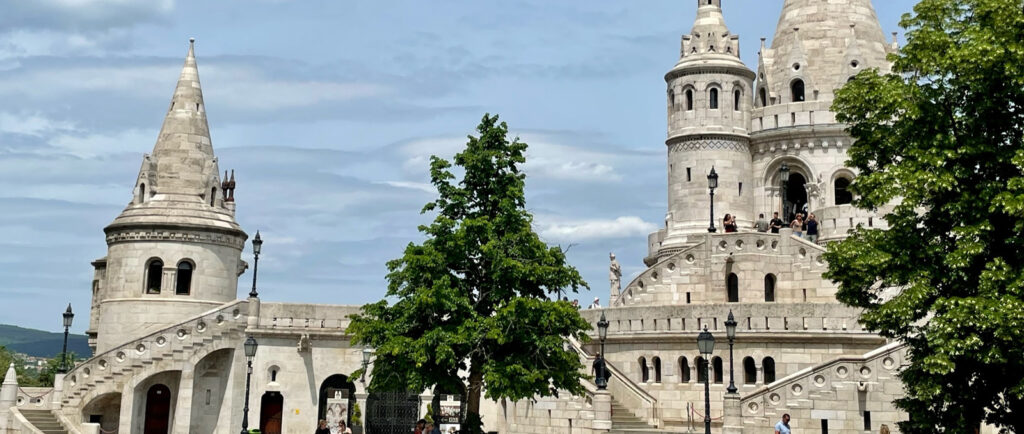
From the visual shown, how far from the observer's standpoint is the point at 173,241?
4131 cm

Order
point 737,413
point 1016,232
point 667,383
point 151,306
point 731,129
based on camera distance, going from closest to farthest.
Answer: point 1016,232 → point 737,413 → point 667,383 → point 151,306 → point 731,129

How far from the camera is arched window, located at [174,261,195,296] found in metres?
41.4

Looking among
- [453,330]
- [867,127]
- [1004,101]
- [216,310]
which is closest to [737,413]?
[453,330]

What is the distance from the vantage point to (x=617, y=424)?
114 ft

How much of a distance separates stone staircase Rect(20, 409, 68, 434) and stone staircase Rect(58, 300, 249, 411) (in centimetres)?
47

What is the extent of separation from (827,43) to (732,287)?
1598cm

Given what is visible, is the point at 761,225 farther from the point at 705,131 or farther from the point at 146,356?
the point at 146,356

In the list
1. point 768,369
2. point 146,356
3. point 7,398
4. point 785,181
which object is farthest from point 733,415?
point 7,398

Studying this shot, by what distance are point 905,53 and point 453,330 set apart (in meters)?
12.7

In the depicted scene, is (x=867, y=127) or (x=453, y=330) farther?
(x=453, y=330)

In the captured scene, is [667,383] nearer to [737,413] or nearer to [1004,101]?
[737,413]

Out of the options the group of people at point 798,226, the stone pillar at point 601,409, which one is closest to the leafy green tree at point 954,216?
the stone pillar at point 601,409

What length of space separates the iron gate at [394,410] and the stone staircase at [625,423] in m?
8.00

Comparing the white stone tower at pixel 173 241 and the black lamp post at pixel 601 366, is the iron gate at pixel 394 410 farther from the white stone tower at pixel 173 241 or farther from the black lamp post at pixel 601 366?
the black lamp post at pixel 601 366
